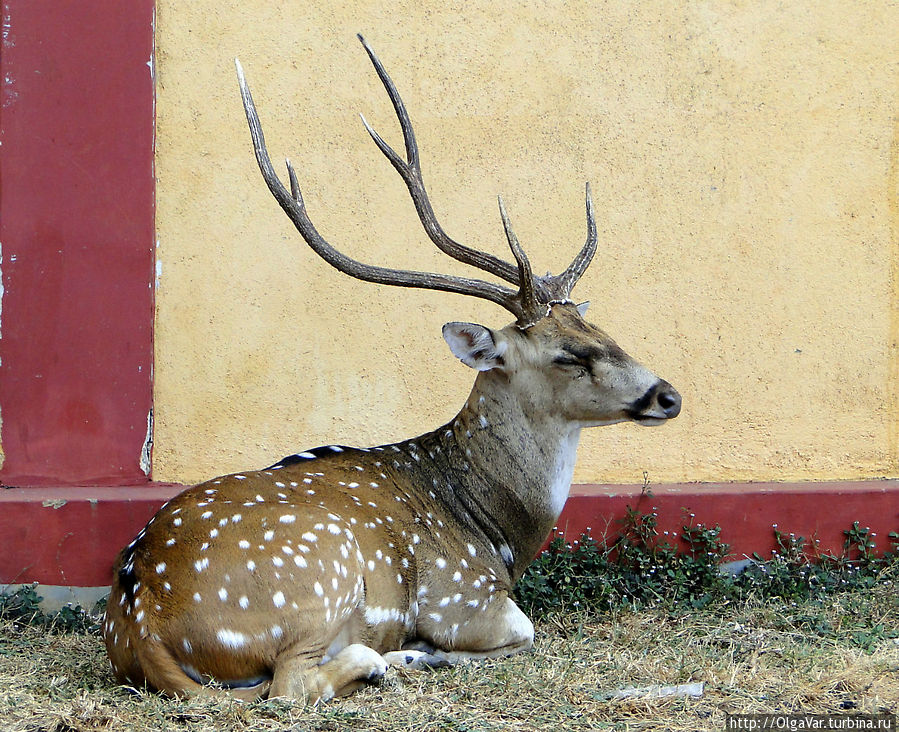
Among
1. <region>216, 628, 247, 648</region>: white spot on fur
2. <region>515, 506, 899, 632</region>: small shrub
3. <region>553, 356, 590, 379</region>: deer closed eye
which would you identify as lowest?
<region>515, 506, 899, 632</region>: small shrub

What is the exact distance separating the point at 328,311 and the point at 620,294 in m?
1.33

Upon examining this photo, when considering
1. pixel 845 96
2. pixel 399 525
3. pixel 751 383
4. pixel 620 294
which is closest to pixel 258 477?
pixel 399 525

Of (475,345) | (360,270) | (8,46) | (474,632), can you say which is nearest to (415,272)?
(360,270)

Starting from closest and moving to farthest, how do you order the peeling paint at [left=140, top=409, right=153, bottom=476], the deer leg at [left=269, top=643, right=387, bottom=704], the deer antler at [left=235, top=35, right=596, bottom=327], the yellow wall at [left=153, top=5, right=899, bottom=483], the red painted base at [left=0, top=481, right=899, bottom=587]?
the deer leg at [left=269, top=643, right=387, bottom=704] → the deer antler at [left=235, top=35, right=596, bottom=327] → the red painted base at [left=0, top=481, right=899, bottom=587] → the peeling paint at [left=140, top=409, right=153, bottom=476] → the yellow wall at [left=153, top=5, right=899, bottom=483]

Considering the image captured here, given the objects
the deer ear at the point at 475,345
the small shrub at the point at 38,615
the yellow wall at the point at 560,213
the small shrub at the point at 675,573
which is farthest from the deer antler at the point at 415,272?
the small shrub at the point at 38,615

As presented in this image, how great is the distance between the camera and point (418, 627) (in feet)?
12.1

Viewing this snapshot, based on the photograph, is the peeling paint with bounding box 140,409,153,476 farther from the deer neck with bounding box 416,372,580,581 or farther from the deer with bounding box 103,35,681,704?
the deer neck with bounding box 416,372,580,581

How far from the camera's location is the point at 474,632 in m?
3.70

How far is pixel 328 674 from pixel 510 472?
3.40ft

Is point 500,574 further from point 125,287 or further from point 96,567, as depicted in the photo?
point 125,287

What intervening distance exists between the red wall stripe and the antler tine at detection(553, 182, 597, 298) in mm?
1815

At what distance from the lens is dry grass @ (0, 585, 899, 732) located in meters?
3.09

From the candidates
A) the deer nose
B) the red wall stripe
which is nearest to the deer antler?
the deer nose

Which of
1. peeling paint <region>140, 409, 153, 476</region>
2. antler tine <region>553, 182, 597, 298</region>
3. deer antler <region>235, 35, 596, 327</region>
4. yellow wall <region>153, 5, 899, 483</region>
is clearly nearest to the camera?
deer antler <region>235, 35, 596, 327</region>
